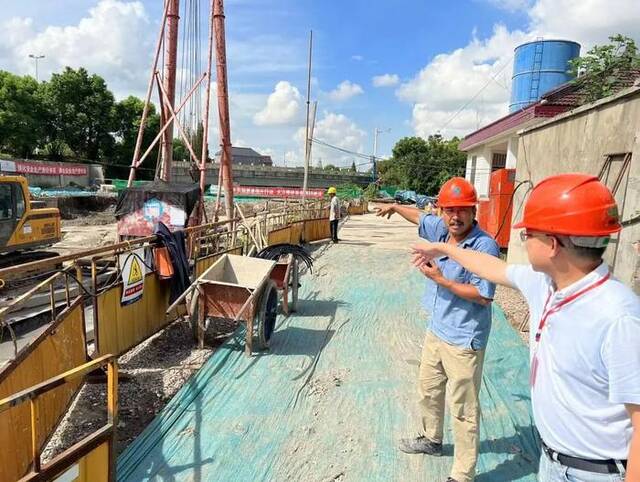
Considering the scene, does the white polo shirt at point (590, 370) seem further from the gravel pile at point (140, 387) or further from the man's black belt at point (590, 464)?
the gravel pile at point (140, 387)

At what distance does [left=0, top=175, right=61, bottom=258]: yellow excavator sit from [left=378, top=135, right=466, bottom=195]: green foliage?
1798 inches

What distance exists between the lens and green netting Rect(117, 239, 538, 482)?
3248mm

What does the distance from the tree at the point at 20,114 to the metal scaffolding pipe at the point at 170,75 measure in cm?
3804

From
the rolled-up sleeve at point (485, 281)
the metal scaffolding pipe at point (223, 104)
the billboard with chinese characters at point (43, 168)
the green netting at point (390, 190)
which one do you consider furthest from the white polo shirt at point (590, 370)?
the green netting at point (390, 190)

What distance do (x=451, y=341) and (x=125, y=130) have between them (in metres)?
55.8

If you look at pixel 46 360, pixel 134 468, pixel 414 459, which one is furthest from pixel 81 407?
pixel 414 459

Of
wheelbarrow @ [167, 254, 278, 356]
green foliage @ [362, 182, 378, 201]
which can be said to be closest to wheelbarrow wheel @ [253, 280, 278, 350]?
wheelbarrow @ [167, 254, 278, 356]

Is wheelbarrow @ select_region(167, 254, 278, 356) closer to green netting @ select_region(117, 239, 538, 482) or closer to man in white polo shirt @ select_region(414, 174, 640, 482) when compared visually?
green netting @ select_region(117, 239, 538, 482)

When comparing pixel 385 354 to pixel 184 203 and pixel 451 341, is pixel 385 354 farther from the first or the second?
pixel 184 203

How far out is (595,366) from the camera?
1.41 m

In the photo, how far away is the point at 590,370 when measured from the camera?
1428mm

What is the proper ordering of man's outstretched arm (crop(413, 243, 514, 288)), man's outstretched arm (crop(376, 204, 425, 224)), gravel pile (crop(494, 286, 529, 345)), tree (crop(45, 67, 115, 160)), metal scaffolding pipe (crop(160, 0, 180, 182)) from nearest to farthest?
man's outstretched arm (crop(413, 243, 514, 288)) < man's outstretched arm (crop(376, 204, 425, 224)) < gravel pile (crop(494, 286, 529, 345)) < metal scaffolding pipe (crop(160, 0, 180, 182)) < tree (crop(45, 67, 115, 160))

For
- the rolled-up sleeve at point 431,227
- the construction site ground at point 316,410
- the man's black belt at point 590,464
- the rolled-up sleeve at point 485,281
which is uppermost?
the rolled-up sleeve at point 431,227

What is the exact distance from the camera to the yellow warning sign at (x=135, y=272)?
5193 mm
